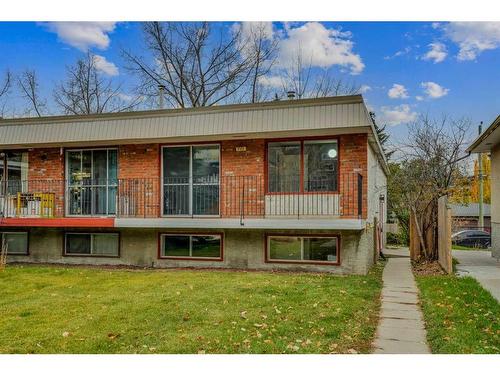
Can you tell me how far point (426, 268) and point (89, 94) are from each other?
2227 cm

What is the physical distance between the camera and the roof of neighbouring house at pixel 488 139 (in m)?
10.9

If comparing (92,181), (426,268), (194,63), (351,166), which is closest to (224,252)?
(351,166)

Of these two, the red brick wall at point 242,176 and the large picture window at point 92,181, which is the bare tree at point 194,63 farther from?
the red brick wall at point 242,176

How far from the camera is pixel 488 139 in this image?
12.4 meters

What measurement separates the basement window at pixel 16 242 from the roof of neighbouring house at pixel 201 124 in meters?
2.48

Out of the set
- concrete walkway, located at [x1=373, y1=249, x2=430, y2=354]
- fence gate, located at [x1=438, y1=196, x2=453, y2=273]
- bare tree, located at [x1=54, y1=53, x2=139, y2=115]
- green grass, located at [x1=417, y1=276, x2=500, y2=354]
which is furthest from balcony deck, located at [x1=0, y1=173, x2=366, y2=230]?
bare tree, located at [x1=54, y1=53, x2=139, y2=115]

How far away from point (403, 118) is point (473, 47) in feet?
27.5

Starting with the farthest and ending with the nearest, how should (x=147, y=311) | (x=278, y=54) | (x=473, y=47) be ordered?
(x=278, y=54) → (x=473, y=47) → (x=147, y=311)

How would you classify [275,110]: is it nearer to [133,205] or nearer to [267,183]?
[267,183]

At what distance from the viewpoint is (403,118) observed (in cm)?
1894

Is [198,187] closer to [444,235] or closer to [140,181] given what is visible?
[140,181]

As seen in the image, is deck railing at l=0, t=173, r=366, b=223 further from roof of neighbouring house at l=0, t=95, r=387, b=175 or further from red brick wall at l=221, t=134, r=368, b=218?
roof of neighbouring house at l=0, t=95, r=387, b=175

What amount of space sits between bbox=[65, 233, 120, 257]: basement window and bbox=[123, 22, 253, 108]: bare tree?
1444 cm
